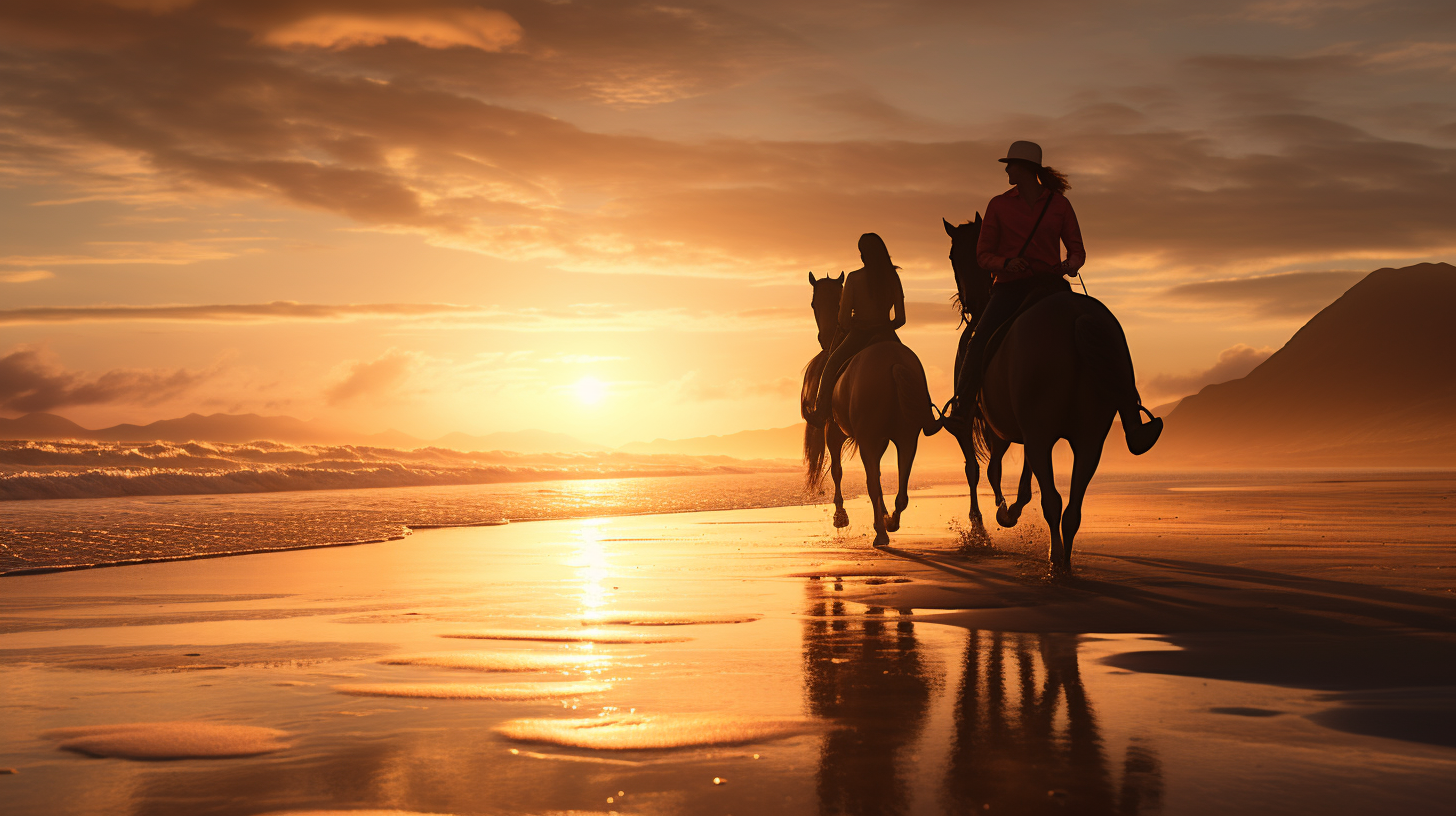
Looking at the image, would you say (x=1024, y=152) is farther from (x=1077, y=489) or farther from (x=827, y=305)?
(x=827, y=305)

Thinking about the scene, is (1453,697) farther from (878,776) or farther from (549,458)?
(549,458)

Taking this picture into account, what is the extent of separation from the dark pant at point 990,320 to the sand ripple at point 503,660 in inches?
190

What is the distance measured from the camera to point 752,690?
4.38 meters

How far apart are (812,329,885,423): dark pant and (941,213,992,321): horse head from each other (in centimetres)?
144

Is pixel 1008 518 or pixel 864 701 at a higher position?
pixel 1008 518

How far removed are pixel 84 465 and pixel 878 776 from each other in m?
47.8

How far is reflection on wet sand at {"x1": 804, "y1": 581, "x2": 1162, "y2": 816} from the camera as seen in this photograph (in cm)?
294

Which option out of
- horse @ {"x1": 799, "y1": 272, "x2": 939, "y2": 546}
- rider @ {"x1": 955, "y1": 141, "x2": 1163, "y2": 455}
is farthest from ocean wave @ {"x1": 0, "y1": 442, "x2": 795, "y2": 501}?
rider @ {"x1": 955, "y1": 141, "x2": 1163, "y2": 455}

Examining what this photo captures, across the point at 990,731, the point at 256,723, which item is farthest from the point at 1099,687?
the point at 256,723

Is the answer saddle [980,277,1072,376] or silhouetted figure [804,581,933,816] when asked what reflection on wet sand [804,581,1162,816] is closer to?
silhouetted figure [804,581,933,816]

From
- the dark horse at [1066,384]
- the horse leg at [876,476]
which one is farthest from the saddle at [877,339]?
the dark horse at [1066,384]

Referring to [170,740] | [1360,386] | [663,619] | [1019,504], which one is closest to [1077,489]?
[1019,504]

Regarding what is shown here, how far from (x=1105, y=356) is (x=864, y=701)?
4.37 meters

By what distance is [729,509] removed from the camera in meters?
20.7
